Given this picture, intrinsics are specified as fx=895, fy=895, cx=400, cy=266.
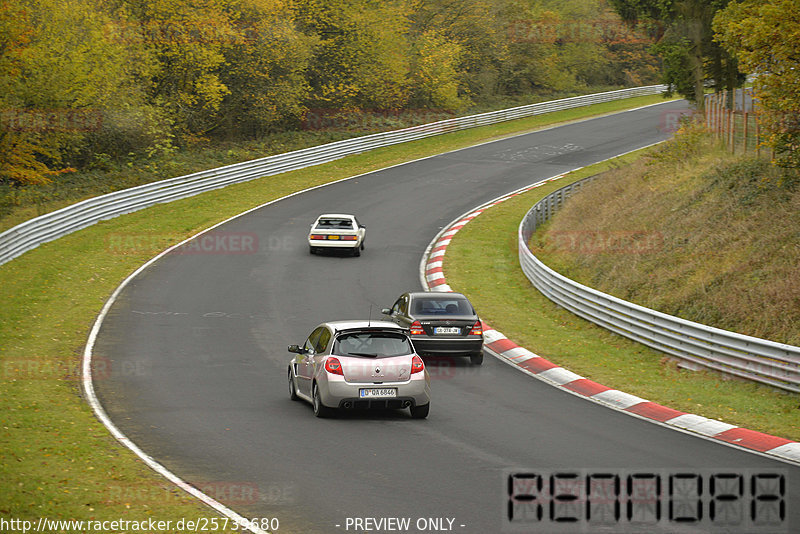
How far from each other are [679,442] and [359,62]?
165 ft

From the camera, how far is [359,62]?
197ft

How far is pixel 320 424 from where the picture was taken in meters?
13.8

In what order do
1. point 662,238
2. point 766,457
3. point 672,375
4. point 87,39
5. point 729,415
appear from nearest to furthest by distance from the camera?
point 766,457
point 729,415
point 672,375
point 662,238
point 87,39

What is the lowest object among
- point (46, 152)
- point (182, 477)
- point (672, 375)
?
point (672, 375)

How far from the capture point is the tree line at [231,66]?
4091 centimetres

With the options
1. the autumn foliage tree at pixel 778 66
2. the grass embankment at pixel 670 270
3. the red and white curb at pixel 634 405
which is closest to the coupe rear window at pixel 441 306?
the red and white curb at pixel 634 405

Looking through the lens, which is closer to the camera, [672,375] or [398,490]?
[398,490]

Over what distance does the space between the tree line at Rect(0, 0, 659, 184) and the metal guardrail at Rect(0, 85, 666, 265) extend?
16.2 ft

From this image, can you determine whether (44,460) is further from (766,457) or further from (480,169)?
(480,169)

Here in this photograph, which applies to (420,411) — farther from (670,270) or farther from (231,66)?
(231,66)

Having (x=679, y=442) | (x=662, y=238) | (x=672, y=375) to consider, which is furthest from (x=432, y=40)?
(x=679, y=442)
